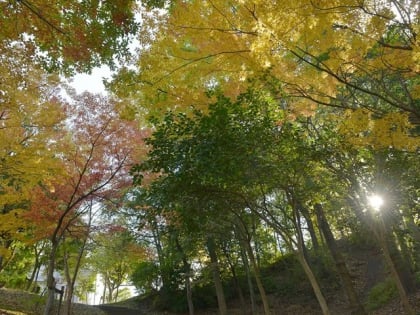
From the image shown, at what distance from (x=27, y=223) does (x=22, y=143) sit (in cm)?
242

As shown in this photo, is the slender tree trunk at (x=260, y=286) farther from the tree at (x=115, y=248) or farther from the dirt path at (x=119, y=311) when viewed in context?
the dirt path at (x=119, y=311)

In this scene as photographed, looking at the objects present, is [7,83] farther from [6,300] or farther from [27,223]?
[6,300]

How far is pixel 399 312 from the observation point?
830cm

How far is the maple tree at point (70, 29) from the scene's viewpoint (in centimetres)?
407

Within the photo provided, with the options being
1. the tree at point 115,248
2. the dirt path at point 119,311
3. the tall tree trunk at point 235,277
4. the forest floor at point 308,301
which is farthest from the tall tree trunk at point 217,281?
the dirt path at point 119,311

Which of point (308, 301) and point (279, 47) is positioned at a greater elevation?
point (279, 47)

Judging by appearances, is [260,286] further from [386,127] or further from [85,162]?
[85,162]

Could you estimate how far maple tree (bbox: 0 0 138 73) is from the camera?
407 cm

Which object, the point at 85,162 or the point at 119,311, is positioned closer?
the point at 85,162

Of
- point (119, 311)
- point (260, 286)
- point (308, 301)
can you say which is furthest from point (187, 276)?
point (119, 311)

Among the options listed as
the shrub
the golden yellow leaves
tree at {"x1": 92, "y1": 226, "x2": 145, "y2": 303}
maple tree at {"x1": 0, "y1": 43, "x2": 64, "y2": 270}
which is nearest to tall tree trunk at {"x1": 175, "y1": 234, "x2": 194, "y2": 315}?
tree at {"x1": 92, "y1": 226, "x2": 145, "y2": 303}

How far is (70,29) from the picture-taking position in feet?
13.9

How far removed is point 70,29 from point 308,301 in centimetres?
1229

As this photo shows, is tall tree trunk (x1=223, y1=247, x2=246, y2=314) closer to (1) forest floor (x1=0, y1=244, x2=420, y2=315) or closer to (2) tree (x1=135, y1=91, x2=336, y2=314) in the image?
(1) forest floor (x1=0, y1=244, x2=420, y2=315)
